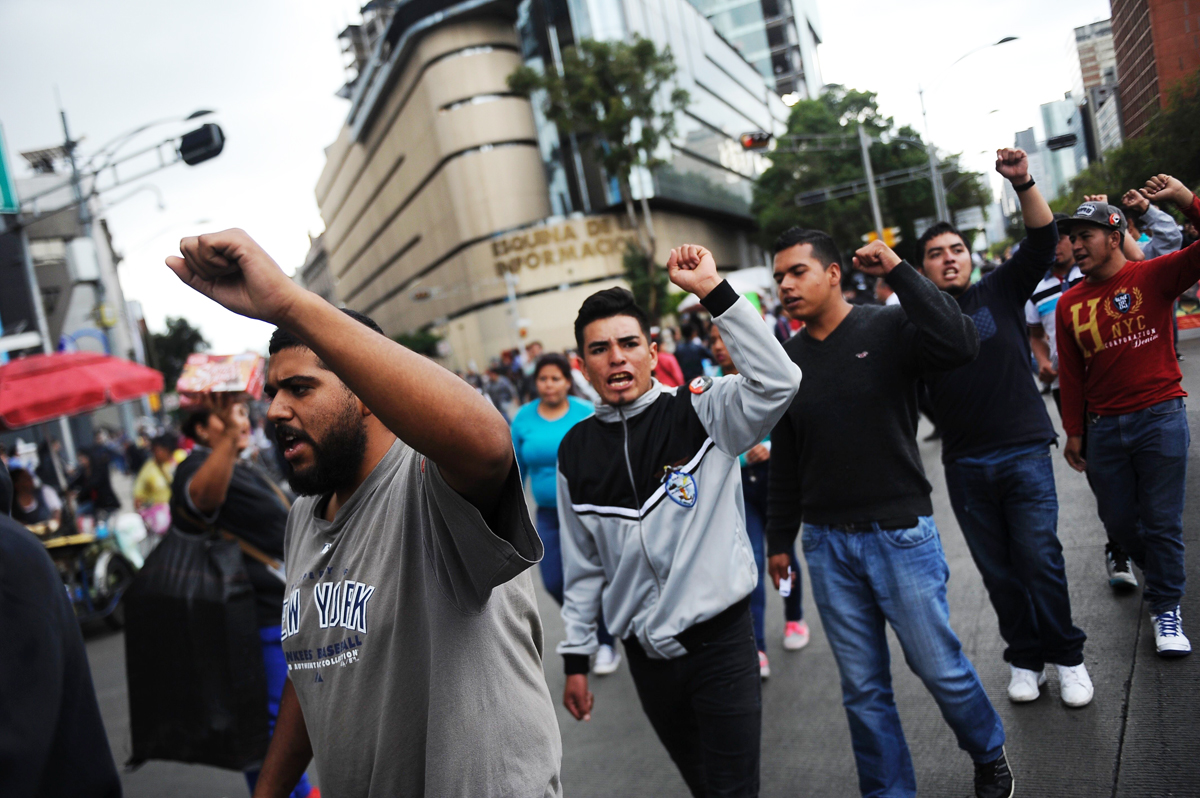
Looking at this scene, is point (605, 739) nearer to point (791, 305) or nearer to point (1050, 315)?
point (791, 305)

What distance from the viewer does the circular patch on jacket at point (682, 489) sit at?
9.26ft

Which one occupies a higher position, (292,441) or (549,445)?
(292,441)

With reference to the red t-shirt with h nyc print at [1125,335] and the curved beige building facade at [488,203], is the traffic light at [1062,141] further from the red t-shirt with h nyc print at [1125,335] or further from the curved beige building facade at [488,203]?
the curved beige building facade at [488,203]

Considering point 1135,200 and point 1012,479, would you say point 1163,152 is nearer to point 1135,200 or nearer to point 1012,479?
point 1135,200

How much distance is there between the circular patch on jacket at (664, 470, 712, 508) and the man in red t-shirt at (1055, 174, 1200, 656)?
185 cm

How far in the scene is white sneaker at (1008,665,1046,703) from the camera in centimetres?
364

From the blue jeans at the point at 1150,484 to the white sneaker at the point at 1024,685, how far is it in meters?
0.58

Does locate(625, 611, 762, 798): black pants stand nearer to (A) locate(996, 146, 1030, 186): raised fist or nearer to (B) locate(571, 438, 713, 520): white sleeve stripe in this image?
(B) locate(571, 438, 713, 520): white sleeve stripe

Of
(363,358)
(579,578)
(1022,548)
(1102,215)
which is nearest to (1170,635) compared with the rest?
(1022,548)

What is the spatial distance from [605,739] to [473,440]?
3532 millimetres

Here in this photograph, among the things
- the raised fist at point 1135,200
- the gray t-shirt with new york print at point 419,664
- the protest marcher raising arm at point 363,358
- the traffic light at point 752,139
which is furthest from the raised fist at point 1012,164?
the traffic light at point 752,139

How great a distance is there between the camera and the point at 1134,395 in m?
3.58

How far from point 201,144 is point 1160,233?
1143cm

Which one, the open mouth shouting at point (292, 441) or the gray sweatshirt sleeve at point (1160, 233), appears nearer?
the open mouth shouting at point (292, 441)
